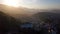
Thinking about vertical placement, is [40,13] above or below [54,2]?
below

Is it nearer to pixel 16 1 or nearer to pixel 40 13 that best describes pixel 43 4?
pixel 40 13

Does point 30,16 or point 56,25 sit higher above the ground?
point 30,16

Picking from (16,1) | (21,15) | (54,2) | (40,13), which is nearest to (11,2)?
(16,1)

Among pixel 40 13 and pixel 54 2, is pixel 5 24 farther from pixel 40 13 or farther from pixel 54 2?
pixel 54 2

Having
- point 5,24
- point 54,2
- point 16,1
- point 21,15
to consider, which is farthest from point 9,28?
point 54,2

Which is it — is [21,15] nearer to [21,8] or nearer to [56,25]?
[21,8]

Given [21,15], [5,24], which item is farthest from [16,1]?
[5,24]

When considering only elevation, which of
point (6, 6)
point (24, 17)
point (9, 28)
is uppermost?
point (6, 6)
